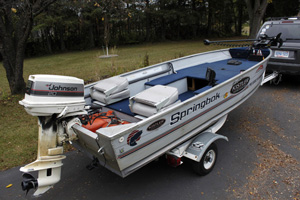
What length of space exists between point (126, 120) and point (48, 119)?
3.79 feet

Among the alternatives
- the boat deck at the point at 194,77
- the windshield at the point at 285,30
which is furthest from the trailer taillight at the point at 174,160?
the windshield at the point at 285,30

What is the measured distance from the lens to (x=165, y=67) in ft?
17.1

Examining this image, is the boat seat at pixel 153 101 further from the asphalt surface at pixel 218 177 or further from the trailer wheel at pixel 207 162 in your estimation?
the asphalt surface at pixel 218 177

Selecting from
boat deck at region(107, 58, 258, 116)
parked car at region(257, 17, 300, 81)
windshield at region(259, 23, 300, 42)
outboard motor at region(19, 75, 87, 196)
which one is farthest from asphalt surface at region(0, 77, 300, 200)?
windshield at region(259, 23, 300, 42)

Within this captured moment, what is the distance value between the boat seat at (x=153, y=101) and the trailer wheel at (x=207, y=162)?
913mm

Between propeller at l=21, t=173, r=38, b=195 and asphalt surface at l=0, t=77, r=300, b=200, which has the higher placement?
propeller at l=21, t=173, r=38, b=195

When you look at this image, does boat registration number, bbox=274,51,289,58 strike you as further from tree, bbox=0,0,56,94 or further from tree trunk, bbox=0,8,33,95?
tree trunk, bbox=0,8,33,95

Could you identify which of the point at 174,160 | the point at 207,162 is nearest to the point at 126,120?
the point at 174,160

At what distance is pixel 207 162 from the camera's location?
3422mm

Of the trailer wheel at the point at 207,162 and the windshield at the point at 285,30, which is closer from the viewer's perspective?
the trailer wheel at the point at 207,162

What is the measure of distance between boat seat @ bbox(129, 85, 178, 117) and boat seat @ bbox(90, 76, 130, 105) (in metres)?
0.68

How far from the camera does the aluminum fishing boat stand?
245 centimetres

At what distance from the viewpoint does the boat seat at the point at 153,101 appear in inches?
118

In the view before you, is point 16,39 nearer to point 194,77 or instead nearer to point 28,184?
point 194,77
